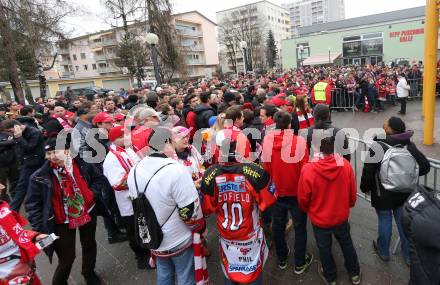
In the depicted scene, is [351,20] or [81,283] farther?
[351,20]

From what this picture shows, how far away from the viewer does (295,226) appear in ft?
11.3

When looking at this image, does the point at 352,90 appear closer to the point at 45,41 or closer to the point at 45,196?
the point at 45,196

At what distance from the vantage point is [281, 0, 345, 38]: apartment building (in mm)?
130125

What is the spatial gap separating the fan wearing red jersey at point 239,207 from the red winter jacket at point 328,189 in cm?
50

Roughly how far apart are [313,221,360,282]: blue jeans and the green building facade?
45.8 metres

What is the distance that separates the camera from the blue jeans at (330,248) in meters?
3.04

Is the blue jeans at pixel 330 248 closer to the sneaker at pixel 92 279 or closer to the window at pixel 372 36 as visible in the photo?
the sneaker at pixel 92 279

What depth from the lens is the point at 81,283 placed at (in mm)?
3807

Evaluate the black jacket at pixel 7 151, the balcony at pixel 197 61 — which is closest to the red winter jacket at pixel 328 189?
the black jacket at pixel 7 151

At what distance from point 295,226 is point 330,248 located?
0.46 meters

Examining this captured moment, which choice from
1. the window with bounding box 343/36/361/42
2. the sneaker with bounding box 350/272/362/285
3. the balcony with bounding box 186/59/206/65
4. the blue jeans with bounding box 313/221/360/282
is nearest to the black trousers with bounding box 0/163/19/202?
the blue jeans with bounding box 313/221/360/282

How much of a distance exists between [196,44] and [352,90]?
57.0 metres

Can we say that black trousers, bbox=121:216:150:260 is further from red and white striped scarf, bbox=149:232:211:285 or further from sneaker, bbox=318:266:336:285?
sneaker, bbox=318:266:336:285

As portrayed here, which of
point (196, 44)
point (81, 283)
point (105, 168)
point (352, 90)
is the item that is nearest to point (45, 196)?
point (105, 168)
